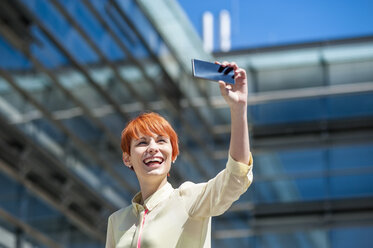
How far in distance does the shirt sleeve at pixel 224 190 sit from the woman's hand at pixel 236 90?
6.8 inches

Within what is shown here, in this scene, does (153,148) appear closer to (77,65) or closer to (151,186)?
(151,186)

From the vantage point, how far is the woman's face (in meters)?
2.97

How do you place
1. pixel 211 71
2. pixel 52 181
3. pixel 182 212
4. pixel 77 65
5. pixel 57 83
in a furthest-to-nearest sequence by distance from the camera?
pixel 77 65, pixel 52 181, pixel 57 83, pixel 182 212, pixel 211 71

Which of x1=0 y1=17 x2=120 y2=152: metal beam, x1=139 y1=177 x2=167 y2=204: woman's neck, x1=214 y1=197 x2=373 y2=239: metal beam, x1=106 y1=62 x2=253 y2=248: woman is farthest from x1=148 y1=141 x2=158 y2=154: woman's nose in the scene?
x1=214 y1=197 x2=373 y2=239: metal beam

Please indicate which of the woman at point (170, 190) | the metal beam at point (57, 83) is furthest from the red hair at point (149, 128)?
the metal beam at point (57, 83)

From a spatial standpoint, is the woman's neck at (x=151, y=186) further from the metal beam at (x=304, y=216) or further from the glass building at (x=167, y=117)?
the metal beam at (x=304, y=216)

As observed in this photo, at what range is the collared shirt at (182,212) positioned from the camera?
110 inches

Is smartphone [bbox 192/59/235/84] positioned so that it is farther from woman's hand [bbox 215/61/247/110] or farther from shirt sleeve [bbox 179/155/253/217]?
shirt sleeve [bbox 179/155/253/217]

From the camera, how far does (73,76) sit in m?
11.5

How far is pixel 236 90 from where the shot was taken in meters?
2.81

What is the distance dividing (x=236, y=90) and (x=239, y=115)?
3.1 inches

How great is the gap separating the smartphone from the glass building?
7.41 meters

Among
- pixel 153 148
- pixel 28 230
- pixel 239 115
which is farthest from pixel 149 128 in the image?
pixel 28 230

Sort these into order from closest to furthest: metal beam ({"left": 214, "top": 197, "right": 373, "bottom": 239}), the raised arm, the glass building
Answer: the raised arm, the glass building, metal beam ({"left": 214, "top": 197, "right": 373, "bottom": 239})
